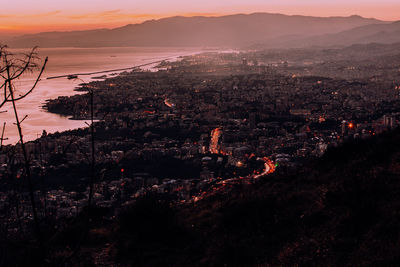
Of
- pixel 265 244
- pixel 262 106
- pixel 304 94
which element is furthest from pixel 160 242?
pixel 304 94

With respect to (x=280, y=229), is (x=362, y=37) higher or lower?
higher

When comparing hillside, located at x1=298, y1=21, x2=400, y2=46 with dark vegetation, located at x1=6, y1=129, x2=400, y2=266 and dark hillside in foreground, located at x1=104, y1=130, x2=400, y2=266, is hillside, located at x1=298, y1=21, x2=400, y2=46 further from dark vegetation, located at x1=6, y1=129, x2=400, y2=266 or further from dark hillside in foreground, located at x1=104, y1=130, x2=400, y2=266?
dark hillside in foreground, located at x1=104, y1=130, x2=400, y2=266

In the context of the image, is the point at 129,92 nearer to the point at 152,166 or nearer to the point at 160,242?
the point at 152,166

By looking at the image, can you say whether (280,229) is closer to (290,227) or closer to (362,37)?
(290,227)

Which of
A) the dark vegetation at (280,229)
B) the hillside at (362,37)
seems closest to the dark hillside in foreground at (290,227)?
the dark vegetation at (280,229)

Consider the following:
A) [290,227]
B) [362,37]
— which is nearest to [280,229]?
[290,227]

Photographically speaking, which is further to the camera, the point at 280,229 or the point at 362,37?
the point at 362,37

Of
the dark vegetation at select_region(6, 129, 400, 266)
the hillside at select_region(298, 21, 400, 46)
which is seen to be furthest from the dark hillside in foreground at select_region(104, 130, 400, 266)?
the hillside at select_region(298, 21, 400, 46)

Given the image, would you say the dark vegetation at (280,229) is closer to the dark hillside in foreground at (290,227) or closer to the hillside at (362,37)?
the dark hillside in foreground at (290,227)
